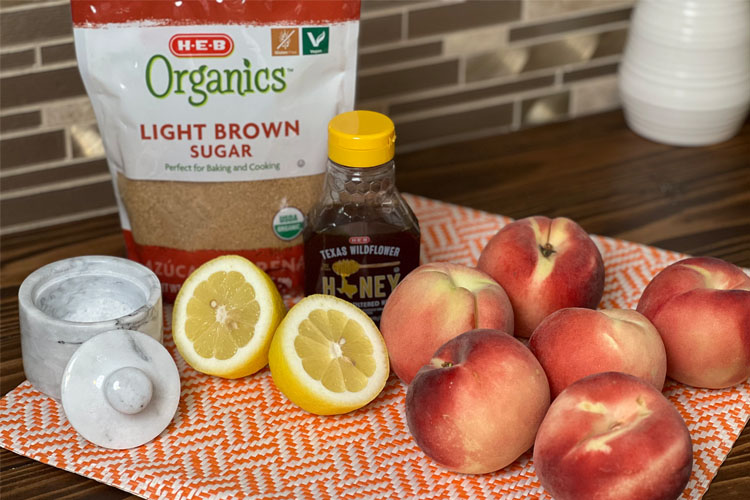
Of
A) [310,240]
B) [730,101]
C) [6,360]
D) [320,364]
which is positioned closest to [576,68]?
[730,101]

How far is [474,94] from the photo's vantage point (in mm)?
1200

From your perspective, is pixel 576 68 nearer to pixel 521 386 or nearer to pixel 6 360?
pixel 521 386

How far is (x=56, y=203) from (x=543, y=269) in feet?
1.67

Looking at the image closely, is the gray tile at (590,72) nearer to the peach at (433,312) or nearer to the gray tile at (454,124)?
the gray tile at (454,124)

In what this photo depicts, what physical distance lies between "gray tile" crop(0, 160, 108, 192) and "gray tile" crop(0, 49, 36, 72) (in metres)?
Result: 0.11

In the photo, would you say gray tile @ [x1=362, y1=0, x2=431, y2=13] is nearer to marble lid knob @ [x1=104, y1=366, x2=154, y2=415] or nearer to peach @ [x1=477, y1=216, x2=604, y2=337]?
peach @ [x1=477, y1=216, x2=604, y2=337]

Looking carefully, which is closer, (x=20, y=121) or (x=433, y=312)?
(x=433, y=312)

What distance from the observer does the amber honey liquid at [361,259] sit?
2.75ft

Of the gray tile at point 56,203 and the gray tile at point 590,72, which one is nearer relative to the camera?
the gray tile at point 56,203

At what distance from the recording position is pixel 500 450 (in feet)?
2.27

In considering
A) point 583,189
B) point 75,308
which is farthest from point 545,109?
point 75,308

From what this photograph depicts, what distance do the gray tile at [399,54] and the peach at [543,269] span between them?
0.34 m

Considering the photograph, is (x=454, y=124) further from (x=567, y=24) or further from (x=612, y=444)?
(x=612, y=444)

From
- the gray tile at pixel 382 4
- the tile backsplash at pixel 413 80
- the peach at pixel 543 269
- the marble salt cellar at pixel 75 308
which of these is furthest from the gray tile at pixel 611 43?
the marble salt cellar at pixel 75 308
